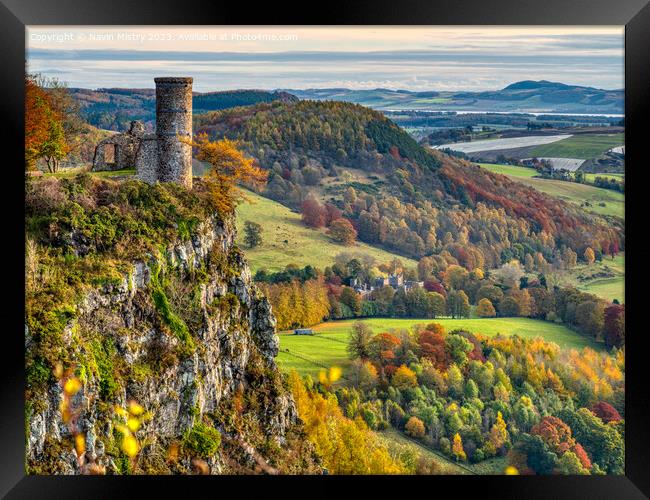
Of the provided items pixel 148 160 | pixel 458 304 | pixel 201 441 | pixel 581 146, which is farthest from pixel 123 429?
pixel 581 146

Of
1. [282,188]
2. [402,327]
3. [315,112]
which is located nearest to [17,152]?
[402,327]

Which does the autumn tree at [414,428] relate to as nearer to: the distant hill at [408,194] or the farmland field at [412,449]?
the farmland field at [412,449]

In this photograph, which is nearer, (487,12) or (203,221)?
(487,12)

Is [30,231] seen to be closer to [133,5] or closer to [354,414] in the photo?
[133,5]

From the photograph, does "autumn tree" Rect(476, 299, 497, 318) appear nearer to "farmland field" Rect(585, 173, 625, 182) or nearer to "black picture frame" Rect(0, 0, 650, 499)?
A: "farmland field" Rect(585, 173, 625, 182)

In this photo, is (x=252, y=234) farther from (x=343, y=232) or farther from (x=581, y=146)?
(x=581, y=146)

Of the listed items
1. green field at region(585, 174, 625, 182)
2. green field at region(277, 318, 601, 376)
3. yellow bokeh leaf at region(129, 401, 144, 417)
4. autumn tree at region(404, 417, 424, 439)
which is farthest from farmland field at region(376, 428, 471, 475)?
green field at region(585, 174, 625, 182)
